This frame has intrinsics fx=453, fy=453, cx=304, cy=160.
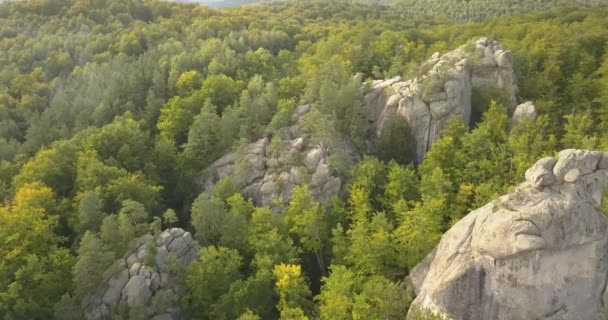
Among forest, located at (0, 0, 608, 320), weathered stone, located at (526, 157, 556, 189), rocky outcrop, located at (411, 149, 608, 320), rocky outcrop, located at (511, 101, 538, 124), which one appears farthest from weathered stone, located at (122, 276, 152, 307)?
rocky outcrop, located at (511, 101, 538, 124)

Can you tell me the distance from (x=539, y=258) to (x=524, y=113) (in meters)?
28.2

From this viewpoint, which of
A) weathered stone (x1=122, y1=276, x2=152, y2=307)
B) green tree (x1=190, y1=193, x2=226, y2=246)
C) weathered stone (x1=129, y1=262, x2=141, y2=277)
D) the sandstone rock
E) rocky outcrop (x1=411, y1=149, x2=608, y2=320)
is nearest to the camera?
rocky outcrop (x1=411, y1=149, x2=608, y2=320)

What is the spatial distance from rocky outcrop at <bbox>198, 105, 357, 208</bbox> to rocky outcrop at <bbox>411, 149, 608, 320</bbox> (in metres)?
23.1

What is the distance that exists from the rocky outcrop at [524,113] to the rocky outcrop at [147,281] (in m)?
44.5

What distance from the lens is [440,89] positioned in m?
65.2

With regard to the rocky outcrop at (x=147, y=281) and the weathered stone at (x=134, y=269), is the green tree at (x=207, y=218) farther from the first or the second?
the weathered stone at (x=134, y=269)

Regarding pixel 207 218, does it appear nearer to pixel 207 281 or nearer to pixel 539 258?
pixel 207 281

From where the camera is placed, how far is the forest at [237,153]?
4628 centimetres

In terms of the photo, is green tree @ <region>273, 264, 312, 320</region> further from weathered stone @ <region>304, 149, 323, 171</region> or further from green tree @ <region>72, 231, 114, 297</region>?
weathered stone @ <region>304, 149, 323, 171</region>

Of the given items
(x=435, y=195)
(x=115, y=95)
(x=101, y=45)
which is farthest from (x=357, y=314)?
(x=101, y=45)

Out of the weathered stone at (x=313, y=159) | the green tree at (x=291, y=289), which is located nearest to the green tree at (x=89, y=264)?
the green tree at (x=291, y=289)

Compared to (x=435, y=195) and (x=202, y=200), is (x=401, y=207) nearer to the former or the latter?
(x=435, y=195)

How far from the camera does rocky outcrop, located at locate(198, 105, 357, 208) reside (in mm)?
59825

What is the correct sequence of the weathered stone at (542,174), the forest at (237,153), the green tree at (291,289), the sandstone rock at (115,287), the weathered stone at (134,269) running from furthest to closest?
1. the weathered stone at (134,269)
2. the sandstone rock at (115,287)
3. the forest at (237,153)
4. the green tree at (291,289)
5. the weathered stone at (542,174)
